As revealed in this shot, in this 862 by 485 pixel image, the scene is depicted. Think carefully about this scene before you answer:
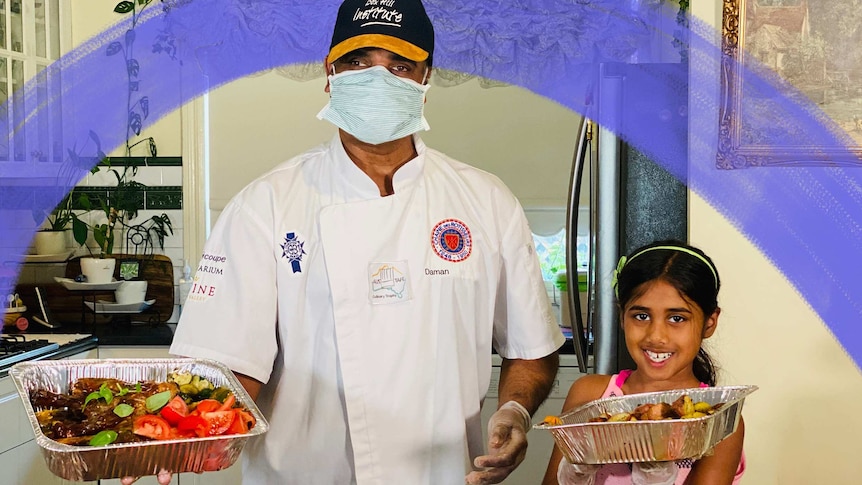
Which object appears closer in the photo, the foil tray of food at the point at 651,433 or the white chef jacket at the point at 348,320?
the foil tray of food at the point at 651,433

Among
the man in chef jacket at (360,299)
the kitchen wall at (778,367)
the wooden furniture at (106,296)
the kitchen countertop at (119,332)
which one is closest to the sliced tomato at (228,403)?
the man in chef jacket at (360,299)

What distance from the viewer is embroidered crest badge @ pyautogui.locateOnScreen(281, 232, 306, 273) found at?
1.71 meters

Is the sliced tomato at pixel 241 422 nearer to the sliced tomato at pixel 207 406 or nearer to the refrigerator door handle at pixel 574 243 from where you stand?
the sliced tomato at pixel 207 406

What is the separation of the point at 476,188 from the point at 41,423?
0.94 m

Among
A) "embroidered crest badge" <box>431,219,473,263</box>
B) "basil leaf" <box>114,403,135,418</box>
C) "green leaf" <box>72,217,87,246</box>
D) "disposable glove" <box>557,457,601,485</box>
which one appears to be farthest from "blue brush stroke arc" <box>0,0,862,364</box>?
"basil leaf" <box>114,403,135,418</box>

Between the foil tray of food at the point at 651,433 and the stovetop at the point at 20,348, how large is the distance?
2149 millimetres

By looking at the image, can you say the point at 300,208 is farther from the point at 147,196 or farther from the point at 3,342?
the point at 147,196

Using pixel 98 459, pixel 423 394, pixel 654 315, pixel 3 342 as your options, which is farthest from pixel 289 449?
pixel 3 342

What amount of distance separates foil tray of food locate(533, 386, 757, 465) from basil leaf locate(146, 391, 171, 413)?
524 mm

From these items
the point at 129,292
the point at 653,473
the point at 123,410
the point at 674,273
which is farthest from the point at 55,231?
the point at 653,473

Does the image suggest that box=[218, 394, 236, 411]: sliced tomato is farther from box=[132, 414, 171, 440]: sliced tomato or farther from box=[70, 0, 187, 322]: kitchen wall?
box=[70, 0, 187, 322]: kitchen wall

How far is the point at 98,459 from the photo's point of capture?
3.83 feet

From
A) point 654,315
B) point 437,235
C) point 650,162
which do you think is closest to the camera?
point 654,315

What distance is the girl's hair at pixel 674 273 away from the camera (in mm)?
1665
